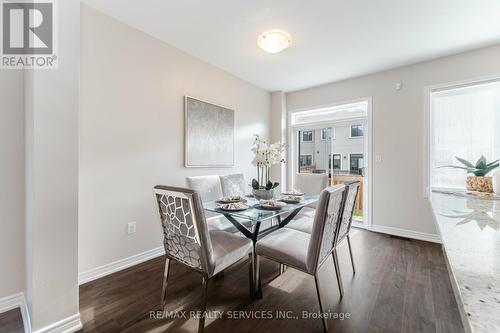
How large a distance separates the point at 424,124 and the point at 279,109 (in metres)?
2.40

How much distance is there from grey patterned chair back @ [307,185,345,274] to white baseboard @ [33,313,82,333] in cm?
161

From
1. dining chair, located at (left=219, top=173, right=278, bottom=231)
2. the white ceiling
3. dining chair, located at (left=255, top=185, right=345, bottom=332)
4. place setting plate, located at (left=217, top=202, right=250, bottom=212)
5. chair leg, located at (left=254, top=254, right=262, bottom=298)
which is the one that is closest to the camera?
dining chair, located at (left=255, top=185, right=345, bottom=332)

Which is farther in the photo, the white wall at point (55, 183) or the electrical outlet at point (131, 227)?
the electrical outlet at point (131, 227)

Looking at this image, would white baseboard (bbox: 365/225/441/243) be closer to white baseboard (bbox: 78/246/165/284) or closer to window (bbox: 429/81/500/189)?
window (bbox: 429/81/500/189)

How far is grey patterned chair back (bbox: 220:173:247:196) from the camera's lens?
277 cm

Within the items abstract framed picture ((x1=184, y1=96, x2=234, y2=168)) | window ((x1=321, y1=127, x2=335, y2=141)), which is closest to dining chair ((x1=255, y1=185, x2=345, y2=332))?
abstract framed picture ((x1=184, y1=96, x2=234, y2=168))

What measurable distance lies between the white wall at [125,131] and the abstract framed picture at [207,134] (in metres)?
0.10

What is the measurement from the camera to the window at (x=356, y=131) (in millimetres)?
3789

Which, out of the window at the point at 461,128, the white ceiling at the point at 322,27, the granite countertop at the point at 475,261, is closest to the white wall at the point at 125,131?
the white ceiling at the point at 322,27

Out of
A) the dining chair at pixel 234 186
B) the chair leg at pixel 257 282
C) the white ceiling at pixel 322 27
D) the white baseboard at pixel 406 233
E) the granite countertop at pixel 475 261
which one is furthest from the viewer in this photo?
the white baseboard at pixel 406 233

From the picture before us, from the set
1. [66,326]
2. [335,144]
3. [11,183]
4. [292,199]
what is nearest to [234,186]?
[292,199]

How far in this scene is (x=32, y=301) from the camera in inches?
52.8

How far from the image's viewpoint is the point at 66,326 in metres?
1.43

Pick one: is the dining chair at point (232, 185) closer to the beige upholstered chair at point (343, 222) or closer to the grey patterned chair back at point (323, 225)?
the beige upholstered chair at point (343, 222)
